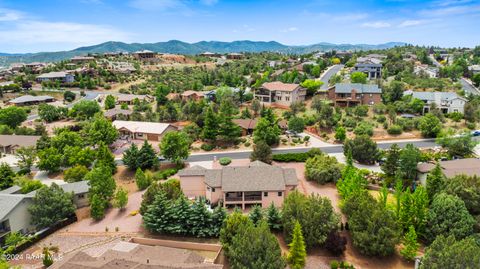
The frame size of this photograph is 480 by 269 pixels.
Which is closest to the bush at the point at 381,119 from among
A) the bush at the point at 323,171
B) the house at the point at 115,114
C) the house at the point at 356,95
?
the house at the point at 356,95

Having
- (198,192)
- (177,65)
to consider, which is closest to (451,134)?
(198,192)

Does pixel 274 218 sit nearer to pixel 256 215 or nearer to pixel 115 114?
pixel 256 215

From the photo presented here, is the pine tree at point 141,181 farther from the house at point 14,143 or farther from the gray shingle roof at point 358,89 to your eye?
the gray shingle roof at point 358,89

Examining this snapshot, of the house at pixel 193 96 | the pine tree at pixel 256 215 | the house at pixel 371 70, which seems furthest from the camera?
the house at pixel 371 70

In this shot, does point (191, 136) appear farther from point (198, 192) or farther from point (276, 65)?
point (276, 65)

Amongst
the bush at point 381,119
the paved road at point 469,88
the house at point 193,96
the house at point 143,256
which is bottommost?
the house at point 143,256

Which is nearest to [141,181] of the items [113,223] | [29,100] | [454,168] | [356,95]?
[113,223]
